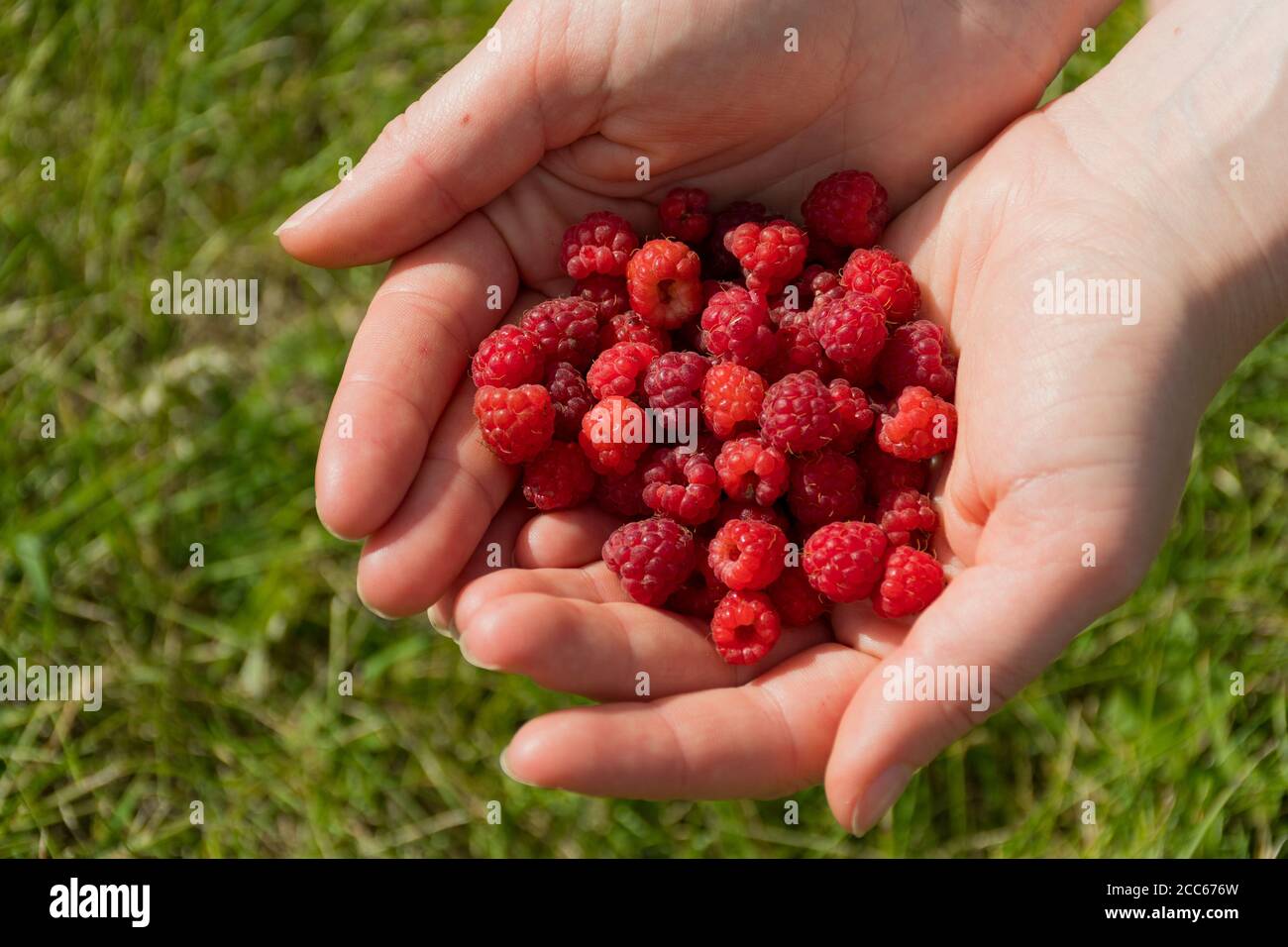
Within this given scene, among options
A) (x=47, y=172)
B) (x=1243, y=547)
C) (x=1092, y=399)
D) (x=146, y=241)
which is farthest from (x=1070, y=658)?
(x=47, y=172)

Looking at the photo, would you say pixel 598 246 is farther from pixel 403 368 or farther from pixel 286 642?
pixel 286 642

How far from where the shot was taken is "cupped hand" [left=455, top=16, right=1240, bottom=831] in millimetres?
2355

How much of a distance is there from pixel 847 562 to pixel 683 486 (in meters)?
0.45

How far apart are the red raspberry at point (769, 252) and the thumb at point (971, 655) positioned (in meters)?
1.03

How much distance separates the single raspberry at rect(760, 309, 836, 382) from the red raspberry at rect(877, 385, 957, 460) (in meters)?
0.30

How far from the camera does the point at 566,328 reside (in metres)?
3.09

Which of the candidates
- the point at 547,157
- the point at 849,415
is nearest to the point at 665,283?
the point at 547,157

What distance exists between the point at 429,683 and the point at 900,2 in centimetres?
245

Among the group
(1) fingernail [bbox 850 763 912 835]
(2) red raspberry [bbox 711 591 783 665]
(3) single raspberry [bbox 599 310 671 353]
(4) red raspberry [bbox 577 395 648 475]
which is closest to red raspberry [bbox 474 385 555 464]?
(4) red raspberry [bbox 577 395 648 475]

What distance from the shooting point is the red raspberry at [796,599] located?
9.37 feet

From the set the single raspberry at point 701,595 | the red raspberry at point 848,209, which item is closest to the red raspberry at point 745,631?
the single raspberry at point 701,595

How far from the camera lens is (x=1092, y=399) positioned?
2.45 metres

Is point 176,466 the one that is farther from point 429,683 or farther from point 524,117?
point 524,117

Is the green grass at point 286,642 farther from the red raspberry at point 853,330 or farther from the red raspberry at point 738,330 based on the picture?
the red raspberry at point 853,330
